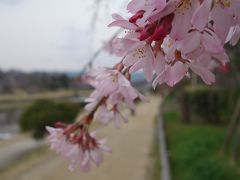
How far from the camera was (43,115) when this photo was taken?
1077cm

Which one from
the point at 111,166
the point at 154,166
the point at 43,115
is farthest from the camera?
the point at 43,115

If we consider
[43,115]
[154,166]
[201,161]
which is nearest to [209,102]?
[154,166]

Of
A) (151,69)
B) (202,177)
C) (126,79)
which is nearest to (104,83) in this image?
(126,79)

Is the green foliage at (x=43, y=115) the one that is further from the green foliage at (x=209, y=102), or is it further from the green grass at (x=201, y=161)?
the green grass at (x=201, y=161)

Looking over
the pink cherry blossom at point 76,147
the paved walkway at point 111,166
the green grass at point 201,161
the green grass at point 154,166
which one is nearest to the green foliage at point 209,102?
the paved walkway at point 111,166

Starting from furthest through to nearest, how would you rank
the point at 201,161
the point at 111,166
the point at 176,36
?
the point at 111,166 → the point at 201,161 → the point at 176,36

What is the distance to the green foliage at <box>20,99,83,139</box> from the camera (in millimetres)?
10758

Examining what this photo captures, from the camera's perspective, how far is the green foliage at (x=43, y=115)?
10758 millimetres

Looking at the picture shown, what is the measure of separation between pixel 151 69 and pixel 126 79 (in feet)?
0.88

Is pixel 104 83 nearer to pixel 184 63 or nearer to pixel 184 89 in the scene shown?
pixel 184 63

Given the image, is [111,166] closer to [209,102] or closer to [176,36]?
[209,102]

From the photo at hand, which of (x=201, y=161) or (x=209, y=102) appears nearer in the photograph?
(x=201, y=161)

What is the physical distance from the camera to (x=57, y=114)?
10664 mm

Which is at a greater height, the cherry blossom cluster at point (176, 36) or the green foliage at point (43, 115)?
the cherry blossom cluster at point (176, 36)
